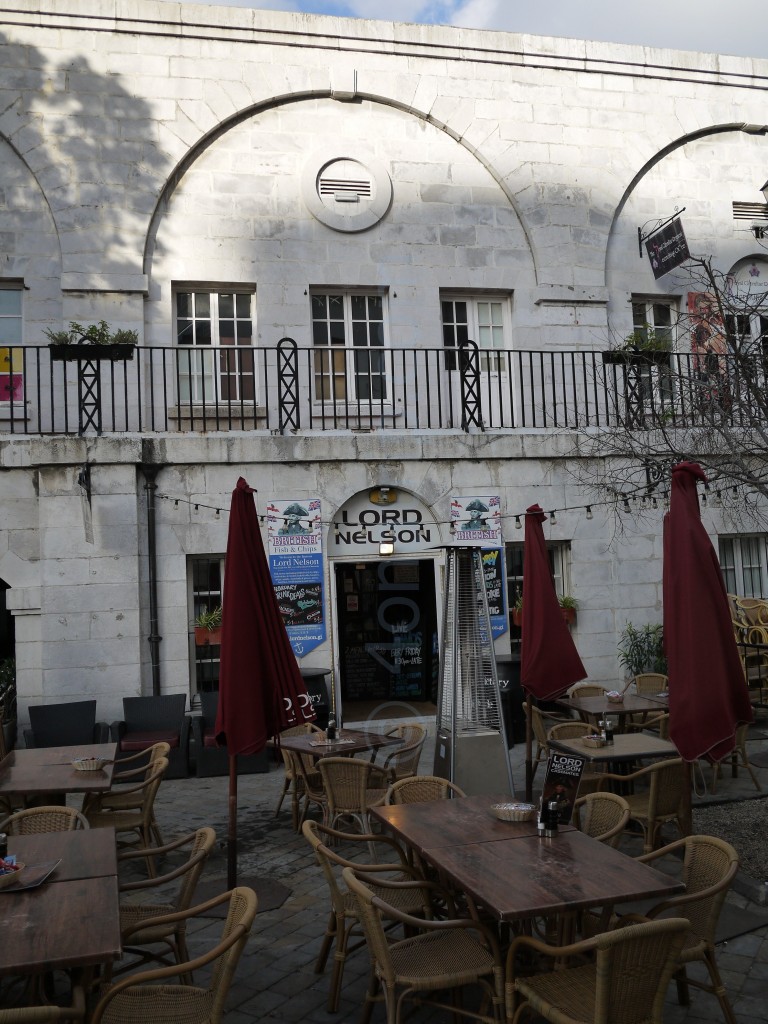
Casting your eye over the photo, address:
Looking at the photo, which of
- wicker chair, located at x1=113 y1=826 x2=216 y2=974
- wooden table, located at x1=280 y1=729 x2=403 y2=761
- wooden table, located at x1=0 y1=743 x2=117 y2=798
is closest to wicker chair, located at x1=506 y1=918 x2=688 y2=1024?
wicker chair, located at x1=113 y1=826 x2=216 y2=974

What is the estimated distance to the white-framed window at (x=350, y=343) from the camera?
1282cm

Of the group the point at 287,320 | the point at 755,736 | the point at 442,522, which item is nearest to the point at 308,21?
the point at 287,320

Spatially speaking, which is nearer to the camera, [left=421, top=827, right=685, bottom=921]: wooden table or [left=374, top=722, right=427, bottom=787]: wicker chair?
[left=421, top=827, right=685, bottom=921]: wooden table

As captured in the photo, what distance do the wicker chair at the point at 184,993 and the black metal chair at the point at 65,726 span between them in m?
6.63

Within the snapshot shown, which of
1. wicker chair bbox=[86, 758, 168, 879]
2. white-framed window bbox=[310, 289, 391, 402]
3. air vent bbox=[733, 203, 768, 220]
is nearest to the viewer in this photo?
wicker chair bbox=[86, 758, 168, 879]

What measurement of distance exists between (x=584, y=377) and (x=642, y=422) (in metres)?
2.30

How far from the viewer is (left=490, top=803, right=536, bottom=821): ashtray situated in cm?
486

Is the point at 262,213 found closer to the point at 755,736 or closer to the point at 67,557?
the point at 67,557

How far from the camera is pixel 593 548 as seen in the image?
1243 centimetres

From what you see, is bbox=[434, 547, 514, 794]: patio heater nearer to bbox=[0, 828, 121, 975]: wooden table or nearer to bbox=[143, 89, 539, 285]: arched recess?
bbox=[0, 828, 121, 975]: wooden table

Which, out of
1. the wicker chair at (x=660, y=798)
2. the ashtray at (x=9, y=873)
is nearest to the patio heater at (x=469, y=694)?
the wicker chair at (x=660, y=798)

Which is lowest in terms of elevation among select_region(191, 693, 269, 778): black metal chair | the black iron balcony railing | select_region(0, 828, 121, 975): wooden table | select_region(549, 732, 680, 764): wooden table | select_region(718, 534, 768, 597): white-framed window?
select_region(191, 693, 269, 778): black metal chair

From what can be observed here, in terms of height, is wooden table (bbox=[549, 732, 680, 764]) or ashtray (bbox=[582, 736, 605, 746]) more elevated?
ashtray (bbox=[582, 736, 605, 746])

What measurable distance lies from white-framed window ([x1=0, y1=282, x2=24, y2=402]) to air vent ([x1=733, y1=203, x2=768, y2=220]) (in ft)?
37.4
